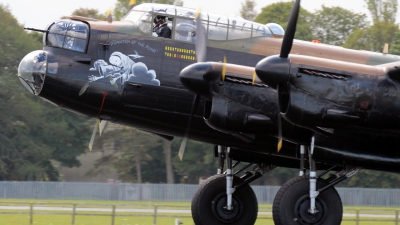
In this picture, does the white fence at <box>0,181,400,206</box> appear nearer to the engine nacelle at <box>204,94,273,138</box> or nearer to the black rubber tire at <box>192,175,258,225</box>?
the black rubber tire at <box>192,175,258,225</box>

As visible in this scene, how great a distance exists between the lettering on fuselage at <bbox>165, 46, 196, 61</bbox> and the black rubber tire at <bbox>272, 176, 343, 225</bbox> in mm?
3805

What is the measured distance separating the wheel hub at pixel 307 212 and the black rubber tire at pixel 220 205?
2759mm

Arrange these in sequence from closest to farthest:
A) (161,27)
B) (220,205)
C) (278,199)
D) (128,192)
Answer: (278,199) < (161,27) < (220,205) < (128,192)

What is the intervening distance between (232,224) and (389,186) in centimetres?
3609

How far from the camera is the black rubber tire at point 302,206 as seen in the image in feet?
52.6

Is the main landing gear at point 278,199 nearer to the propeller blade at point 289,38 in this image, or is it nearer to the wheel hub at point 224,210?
the wheel hub at point 224,210

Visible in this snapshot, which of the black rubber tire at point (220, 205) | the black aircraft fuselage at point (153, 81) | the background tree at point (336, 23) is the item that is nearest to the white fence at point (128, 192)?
the background tree at point (336, 23)

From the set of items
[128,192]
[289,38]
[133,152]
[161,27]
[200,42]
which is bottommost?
[133,152]

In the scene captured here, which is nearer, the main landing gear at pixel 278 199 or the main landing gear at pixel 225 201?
the main landing gear at pixel 278 199

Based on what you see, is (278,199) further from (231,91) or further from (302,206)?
(231,91)

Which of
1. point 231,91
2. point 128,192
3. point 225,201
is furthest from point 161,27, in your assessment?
point 128,192

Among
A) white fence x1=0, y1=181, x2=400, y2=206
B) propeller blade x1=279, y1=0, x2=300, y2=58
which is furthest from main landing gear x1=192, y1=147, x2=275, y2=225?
white fence x1=0, y1=181, x2=400, y2=206

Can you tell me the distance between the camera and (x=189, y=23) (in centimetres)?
1778

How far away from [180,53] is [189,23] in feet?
2.78
